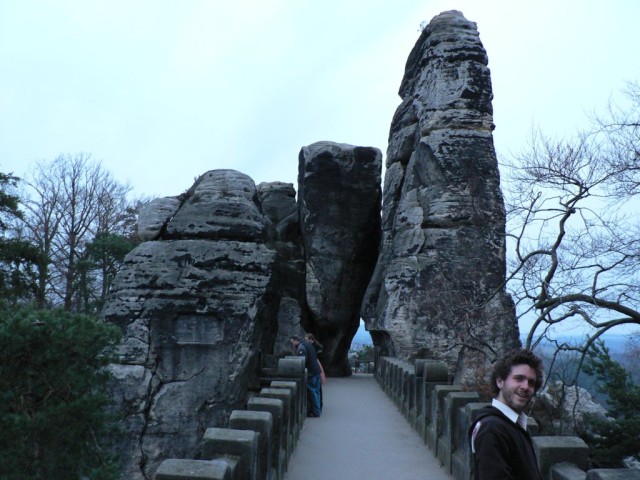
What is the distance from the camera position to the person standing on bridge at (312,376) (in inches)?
429

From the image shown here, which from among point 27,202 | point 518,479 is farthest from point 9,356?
point 27,202

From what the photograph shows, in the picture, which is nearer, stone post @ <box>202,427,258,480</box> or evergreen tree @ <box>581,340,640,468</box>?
stone post @ <box>202,427,258,480</box>

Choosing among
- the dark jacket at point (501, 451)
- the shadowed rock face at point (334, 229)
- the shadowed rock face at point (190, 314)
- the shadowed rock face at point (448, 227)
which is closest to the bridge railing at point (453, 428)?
the dark jacket at point (501, 451)

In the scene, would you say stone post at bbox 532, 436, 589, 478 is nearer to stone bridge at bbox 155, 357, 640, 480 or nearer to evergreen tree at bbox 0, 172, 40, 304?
stone bridge at bbox 155, 357, 640, 480

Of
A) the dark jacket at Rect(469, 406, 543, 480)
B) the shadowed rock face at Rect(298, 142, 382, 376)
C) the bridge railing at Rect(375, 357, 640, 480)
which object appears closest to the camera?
the dark jacket at Rect(469, 406, 543, 480)

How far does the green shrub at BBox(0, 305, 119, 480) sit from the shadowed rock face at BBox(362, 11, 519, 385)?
10387 mm

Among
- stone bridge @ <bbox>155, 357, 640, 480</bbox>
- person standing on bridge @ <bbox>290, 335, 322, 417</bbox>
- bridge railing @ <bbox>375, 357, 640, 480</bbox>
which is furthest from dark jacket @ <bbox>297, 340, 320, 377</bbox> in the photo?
bridge railing @ <bbox>375, 357, 640, 480</bbox>

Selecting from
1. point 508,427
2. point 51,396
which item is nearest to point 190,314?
point 51,396

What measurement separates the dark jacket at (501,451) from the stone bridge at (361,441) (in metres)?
0.97

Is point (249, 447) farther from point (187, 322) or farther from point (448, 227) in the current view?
point (448, 227)

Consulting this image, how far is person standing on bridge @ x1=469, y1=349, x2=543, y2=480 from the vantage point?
255 cm

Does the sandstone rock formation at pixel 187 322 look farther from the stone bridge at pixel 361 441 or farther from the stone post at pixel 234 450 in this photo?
the stone post at pixel 234 450

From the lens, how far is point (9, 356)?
25.7ft

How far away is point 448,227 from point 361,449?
457 inches
